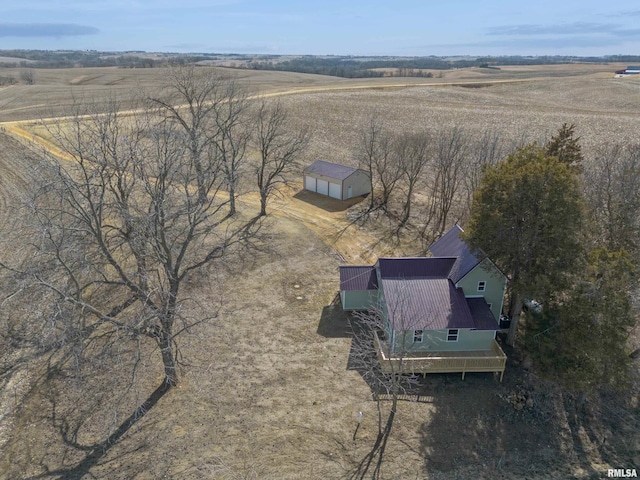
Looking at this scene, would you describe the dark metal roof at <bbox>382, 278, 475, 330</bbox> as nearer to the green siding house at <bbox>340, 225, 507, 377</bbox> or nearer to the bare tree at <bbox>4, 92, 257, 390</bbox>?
the green siding house at <bbox>340, 225, 507, 377</bbox>

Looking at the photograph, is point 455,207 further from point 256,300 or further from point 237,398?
point 237,398

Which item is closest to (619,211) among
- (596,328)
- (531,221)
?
(531,221)

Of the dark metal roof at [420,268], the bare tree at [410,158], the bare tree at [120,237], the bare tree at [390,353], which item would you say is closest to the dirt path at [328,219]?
the bare tree at [410,158]

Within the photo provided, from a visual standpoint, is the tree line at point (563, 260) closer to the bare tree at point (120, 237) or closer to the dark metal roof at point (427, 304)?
the dark metal roof at point (427, 304)

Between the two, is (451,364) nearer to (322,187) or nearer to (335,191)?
(335,191)

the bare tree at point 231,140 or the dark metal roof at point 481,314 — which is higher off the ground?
the bare tree at point 231,140

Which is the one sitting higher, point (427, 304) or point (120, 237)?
point (120, 237)

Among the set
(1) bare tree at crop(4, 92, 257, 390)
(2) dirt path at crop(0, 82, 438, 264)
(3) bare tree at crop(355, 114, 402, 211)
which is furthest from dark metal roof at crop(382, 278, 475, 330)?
(3) bare tree at crop(355, 114, 402, 211)
